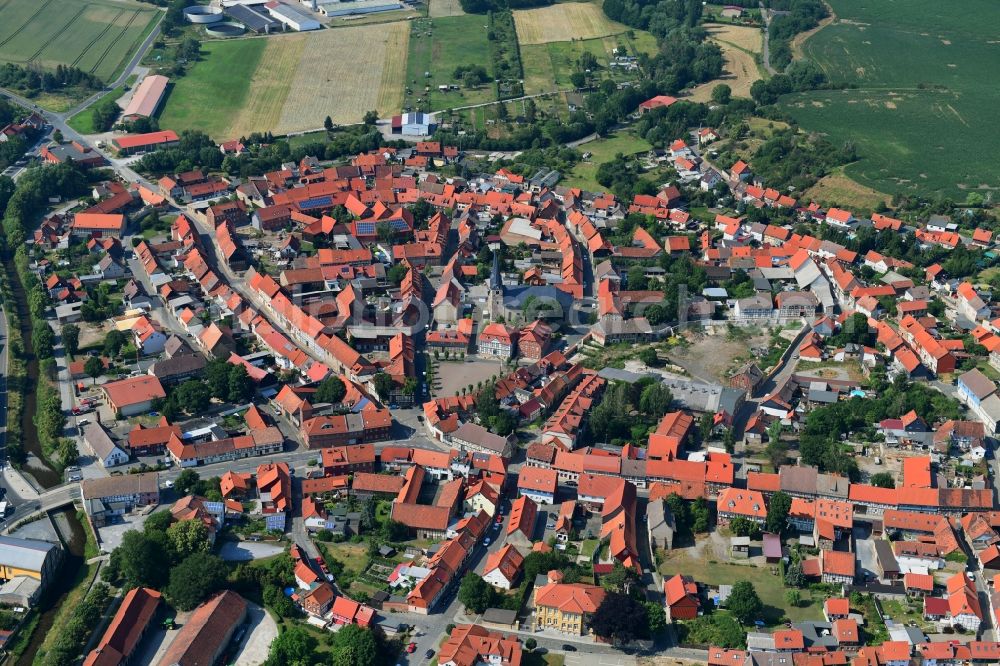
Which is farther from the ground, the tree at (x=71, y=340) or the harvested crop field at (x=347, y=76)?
the tree at (x=71, y=340)

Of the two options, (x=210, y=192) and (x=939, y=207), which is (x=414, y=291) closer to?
(x=210, y=192)

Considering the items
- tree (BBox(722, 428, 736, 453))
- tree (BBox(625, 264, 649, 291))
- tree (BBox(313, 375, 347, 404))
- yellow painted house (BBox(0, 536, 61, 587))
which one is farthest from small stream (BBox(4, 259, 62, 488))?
tree (BBox(625, 264, 649, 291))

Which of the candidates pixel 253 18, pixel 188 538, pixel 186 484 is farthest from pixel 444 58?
pixel 188 538

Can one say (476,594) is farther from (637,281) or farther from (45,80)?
(45,80)

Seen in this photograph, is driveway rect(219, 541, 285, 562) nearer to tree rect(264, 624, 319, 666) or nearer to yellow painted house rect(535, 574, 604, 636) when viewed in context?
tree rect(264, 624, 319, 666)

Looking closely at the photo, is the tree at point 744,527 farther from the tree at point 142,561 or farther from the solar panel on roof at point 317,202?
the solar panel on roof at point 317,202

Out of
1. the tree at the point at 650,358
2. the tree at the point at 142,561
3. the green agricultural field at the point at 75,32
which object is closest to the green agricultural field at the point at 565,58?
the green agricultural field at the point at 75,32
